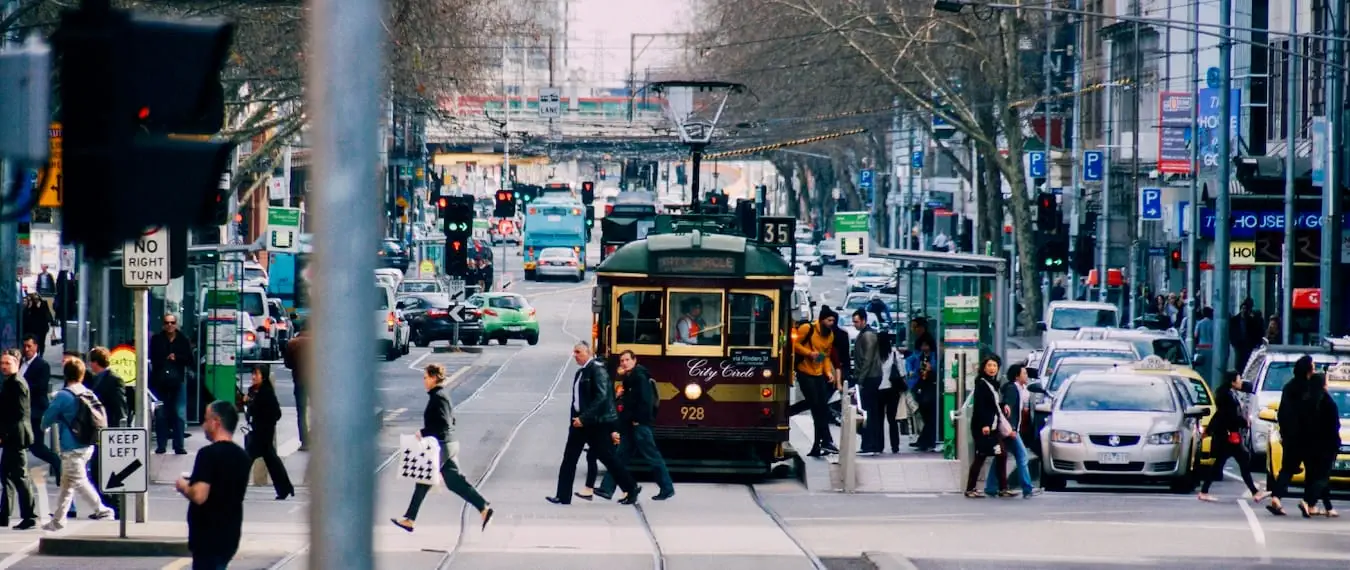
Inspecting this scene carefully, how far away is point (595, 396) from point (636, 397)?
2.47 ft

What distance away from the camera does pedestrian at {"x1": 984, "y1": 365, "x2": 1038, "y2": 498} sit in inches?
852

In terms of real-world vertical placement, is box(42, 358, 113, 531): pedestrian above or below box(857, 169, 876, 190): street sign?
below

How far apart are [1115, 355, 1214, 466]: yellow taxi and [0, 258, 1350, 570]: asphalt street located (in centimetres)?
59

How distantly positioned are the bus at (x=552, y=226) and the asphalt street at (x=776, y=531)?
222 ft

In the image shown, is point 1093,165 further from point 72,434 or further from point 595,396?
point 72,434

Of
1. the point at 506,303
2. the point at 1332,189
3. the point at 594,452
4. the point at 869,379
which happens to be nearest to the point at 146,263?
the point at 594,452

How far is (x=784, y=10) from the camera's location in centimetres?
5519

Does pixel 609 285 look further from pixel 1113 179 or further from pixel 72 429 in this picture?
pixel 1113 179

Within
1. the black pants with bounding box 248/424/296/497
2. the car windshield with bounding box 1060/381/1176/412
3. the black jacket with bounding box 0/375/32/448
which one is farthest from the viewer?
the car windshield with bounding box 1060/381/1176/412

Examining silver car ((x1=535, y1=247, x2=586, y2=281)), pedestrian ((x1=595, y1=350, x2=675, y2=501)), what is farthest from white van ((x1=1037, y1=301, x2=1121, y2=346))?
silver car ((x1=535, y1=247, x2=586, y2=281))

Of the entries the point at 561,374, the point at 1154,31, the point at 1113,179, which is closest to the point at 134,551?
the point at 561,374

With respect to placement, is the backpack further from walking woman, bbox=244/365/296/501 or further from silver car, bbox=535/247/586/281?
silver car, bbox=535/247/586/281

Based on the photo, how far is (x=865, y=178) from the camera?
356 ft

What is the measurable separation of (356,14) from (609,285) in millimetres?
17599
